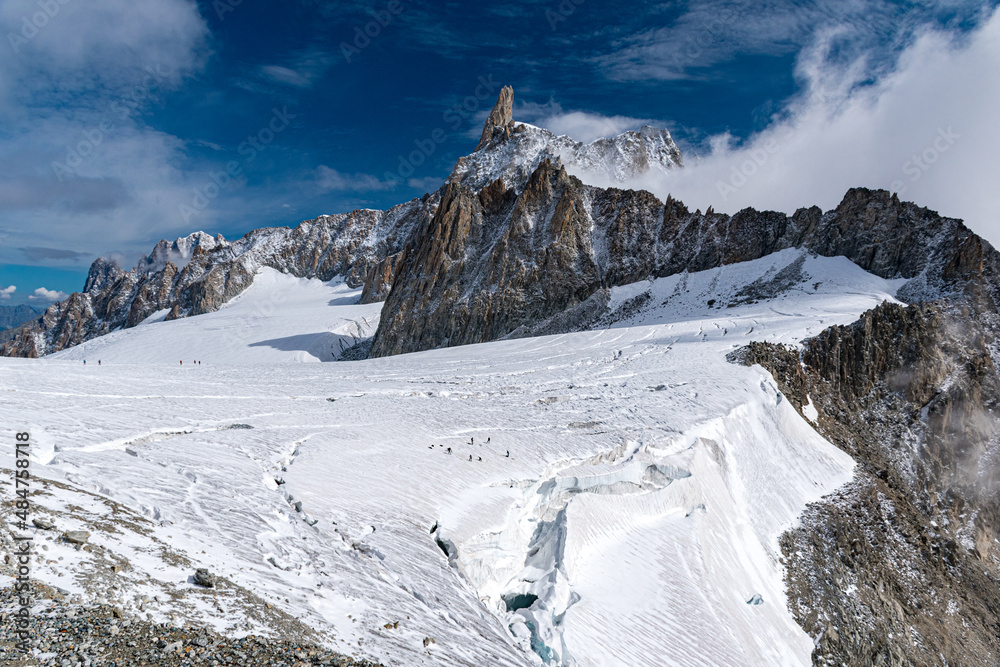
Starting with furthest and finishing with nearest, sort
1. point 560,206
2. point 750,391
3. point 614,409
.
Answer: point 560,206 → point 750,391 → point 614,409

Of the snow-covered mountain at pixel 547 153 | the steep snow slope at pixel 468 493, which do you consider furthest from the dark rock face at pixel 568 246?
the steep snow slope at pixel 468 493

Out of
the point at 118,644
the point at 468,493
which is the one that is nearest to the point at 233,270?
the point at 468,493

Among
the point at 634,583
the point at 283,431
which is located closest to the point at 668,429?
the point at 634,583

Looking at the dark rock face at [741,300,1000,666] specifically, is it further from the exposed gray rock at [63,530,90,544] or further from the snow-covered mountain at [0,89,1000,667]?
the exposed gray rock at [63,530,90,544]

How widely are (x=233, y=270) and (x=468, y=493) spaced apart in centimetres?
15027

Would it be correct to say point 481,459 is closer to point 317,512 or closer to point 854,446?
point 317,512

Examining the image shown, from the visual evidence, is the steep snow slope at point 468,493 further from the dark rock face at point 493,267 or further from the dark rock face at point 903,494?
the dark rock face at point 493,267

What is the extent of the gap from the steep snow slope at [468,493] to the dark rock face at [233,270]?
114 m

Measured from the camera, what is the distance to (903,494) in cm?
2594

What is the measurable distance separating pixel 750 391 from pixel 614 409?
8.36 metres

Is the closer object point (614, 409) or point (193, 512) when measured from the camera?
point (193, 512)

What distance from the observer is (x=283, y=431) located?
49.1 ft

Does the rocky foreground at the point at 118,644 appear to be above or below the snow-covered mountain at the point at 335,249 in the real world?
below

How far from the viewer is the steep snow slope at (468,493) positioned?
8172mm
